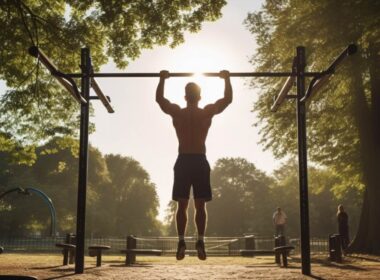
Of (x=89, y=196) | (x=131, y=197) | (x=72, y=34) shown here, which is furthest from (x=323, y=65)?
(x=131, y=197)

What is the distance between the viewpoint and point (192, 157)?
674 centimetres

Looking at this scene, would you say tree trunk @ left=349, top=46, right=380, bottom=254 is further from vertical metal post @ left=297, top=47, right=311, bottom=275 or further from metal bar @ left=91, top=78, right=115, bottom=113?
metal bar @ left=91, top=78, right=115, bottom=113

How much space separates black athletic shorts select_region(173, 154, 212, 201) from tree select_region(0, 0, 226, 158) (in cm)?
1042

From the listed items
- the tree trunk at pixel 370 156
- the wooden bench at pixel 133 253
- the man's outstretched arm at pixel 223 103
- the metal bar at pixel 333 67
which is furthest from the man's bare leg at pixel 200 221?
the tree trunk at pixel 370 156

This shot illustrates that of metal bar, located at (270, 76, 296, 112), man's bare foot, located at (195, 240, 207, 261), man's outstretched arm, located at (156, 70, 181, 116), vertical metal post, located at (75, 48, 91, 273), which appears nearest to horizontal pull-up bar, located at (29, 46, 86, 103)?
vertical metal post, located at (75, 48, 91, 273)

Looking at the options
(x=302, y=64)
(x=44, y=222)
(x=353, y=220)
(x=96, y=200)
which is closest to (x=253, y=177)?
(x=353, y=220)

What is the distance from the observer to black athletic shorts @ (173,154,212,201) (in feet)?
22.0

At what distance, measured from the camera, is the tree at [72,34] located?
16.1 metres

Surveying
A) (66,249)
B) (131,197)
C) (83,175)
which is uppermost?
(131,197)

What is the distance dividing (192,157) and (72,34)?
11.7m

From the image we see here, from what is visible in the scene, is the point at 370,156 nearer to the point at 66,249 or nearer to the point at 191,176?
the point at 66,249

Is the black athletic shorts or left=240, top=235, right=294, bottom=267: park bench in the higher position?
the black athletic shorts

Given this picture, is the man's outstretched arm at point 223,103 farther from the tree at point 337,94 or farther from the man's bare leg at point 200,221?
the tree at point 337,94

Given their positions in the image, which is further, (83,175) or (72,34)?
(72,34)
